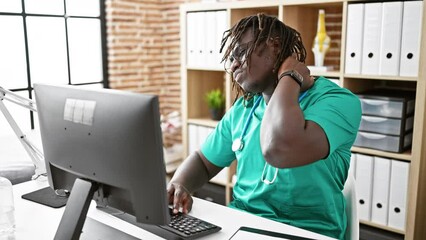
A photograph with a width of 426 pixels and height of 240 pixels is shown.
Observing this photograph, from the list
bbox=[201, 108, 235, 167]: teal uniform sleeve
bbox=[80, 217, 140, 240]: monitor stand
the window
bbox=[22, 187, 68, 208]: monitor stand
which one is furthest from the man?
the window

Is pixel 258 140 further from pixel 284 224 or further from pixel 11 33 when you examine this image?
pixel 11 33

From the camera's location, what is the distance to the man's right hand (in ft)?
5.04

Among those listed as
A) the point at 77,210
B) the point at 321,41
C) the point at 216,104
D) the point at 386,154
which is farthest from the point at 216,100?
the point at 77,210

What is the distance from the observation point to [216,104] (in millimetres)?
3270

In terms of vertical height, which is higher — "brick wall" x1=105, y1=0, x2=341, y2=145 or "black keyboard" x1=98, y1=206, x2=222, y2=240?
"brick wall" x1=105, y1=0, x2=341, y2=145

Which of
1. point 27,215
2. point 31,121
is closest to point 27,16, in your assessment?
point 31,121

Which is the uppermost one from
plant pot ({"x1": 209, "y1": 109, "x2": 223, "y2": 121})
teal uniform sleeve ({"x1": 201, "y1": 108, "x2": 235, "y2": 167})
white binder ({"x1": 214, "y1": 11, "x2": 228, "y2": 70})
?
white binder ({"x1": 214, "y1": 11, "x2": 228, "y2": 70})

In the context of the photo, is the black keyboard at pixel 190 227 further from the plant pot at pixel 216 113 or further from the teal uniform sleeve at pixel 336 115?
the plant pot at pixel 216 113

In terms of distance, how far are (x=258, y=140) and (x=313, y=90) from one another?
0.26m

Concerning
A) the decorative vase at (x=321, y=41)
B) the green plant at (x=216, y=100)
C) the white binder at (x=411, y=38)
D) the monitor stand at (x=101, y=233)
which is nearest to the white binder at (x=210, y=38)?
the green plant at (x=216, y=100)

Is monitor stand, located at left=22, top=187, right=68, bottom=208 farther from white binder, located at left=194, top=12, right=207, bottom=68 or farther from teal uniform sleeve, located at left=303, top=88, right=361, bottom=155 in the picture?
white binder, located at left=194, top=12, right=207, bottom=68

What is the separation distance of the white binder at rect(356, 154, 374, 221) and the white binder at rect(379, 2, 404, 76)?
1.67 ft

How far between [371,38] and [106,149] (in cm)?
184

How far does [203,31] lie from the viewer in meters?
3.17
